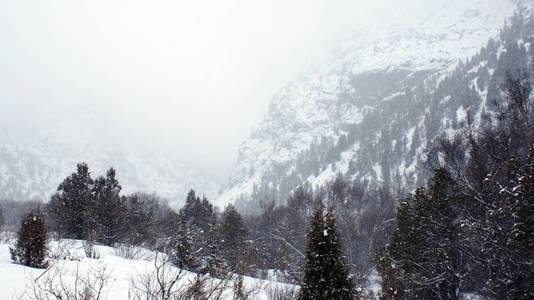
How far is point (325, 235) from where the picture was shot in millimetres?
9930

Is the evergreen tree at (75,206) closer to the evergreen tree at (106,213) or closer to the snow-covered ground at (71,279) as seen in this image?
the evergreen tree at (106,213)

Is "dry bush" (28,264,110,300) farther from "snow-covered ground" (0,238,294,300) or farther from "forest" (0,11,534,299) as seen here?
"forest" (0,11,534,299)

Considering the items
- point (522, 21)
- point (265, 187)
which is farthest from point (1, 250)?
point (522, 21)

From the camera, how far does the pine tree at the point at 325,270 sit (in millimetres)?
9398

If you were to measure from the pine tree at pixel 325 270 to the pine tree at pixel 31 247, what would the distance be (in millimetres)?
9352

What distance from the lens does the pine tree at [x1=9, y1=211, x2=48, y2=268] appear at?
1107cm

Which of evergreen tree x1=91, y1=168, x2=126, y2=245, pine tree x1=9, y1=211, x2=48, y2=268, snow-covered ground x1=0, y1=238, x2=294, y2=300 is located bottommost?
snow-covered ground x1=0, y1=238, x2=294, y2=300

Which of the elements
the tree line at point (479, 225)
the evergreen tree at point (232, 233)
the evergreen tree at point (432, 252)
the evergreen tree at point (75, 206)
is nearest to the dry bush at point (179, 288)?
the tree line at point (479, 225)

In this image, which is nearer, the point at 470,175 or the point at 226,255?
the point at 470,175

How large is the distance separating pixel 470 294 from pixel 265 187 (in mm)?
153364

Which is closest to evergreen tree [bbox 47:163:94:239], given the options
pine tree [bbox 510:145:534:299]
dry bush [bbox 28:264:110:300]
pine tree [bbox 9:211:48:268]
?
pine tree [bbox 9:211:48:268]

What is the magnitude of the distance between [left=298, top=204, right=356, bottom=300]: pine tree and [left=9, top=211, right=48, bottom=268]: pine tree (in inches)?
368

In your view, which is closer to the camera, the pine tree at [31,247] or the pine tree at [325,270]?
the pine tree at [325,270]

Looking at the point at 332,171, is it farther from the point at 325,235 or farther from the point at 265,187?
the point at 325,235
